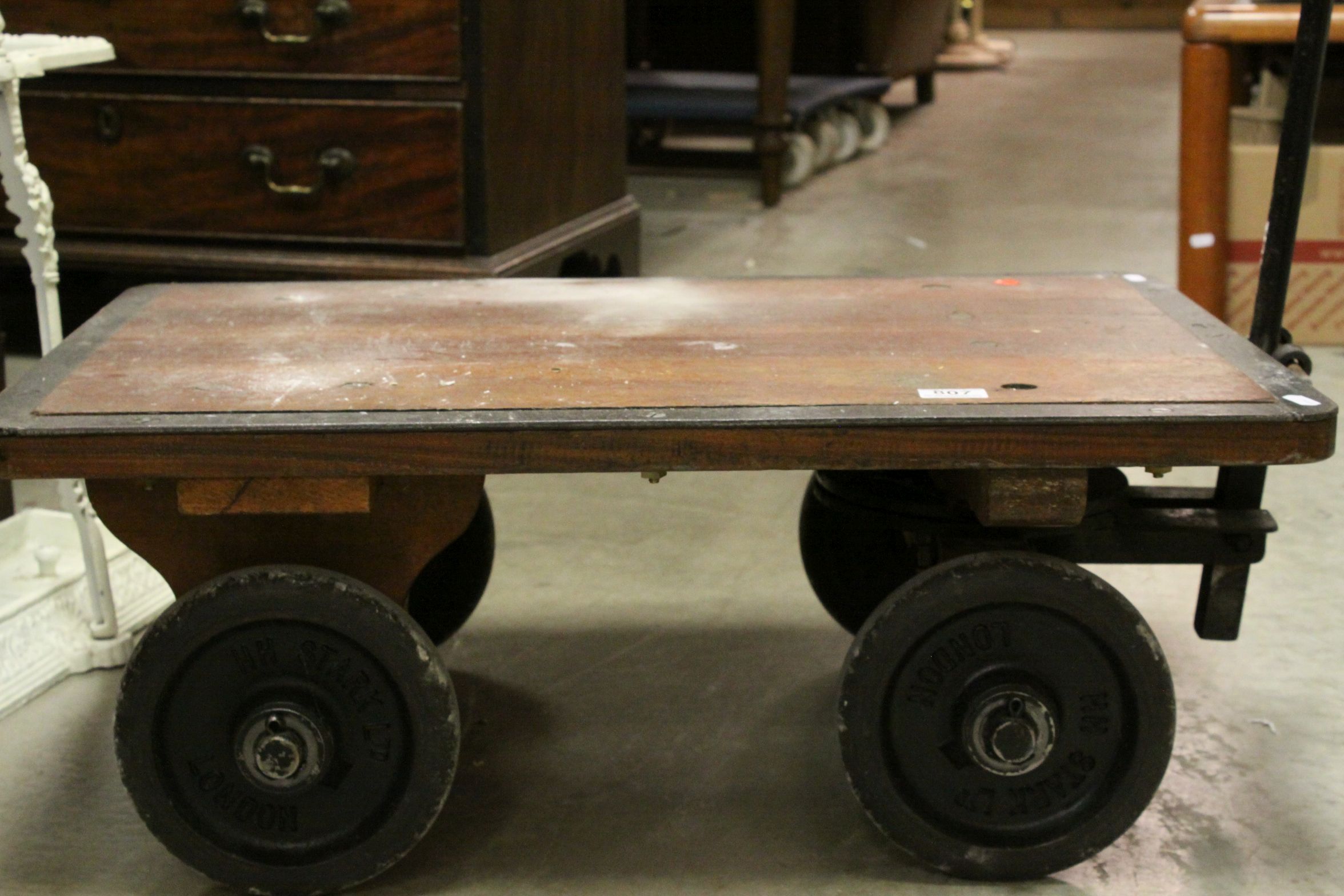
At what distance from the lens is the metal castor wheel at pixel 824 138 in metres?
5.23

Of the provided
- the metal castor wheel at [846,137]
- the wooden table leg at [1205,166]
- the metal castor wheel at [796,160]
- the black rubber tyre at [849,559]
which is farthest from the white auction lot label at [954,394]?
the metal castor wheel at [846,137]

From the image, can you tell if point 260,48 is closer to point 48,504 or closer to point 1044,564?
point 48,504

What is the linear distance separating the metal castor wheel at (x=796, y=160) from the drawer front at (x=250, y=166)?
2560 millimetres

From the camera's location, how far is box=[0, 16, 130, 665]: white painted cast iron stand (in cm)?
164

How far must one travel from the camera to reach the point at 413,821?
52.9 inches

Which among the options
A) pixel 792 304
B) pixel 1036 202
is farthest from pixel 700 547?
pixel 1036 202

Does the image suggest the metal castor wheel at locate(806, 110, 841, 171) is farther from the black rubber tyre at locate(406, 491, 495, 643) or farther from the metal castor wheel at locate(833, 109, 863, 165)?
the black rubber tyre at locate(406, 491, 495, 643)

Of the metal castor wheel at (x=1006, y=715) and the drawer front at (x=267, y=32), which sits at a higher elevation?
the drawer front at (x=267, y=32)

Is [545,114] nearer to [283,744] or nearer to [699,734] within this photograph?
[699,734]

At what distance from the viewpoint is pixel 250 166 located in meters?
2.65

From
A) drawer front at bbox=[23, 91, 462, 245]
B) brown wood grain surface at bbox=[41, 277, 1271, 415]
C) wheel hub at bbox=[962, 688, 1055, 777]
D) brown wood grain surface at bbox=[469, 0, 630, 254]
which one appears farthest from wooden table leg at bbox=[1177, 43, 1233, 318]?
wheel hub at bbox=[962, 688, 1055, 777]

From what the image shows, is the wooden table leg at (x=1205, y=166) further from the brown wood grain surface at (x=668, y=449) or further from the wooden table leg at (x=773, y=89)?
the brown wood grain surface at (x=668, y=449)

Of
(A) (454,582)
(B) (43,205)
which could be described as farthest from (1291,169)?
(B) (43,205)

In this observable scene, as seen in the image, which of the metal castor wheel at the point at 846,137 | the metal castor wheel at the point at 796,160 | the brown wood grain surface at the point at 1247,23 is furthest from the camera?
the metal castor wheel at the point at 846,137
